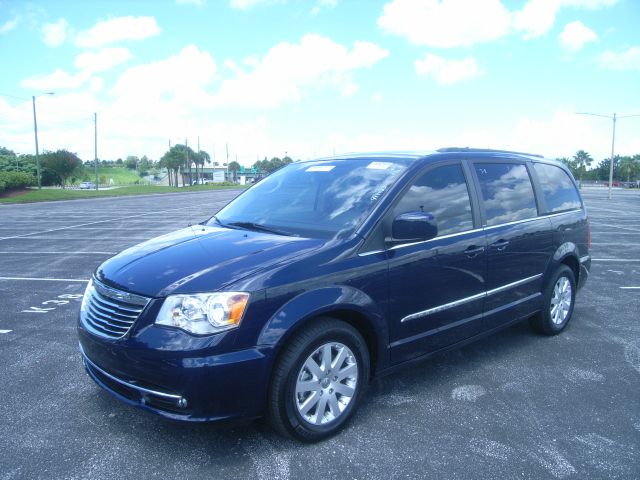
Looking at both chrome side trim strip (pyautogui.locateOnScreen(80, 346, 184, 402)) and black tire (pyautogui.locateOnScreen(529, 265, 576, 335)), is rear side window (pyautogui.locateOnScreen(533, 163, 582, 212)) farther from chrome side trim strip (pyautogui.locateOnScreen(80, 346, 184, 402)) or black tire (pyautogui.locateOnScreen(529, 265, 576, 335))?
chrome side trim strip (pyautogui.locateOnScreen(80, 346, 184, 402))

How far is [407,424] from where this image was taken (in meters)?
3.33

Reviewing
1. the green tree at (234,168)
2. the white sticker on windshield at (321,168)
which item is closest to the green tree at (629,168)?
the green tree at (234,168)

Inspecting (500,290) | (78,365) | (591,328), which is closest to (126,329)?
(78,365)

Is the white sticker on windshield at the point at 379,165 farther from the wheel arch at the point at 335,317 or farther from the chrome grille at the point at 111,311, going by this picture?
the chrome grille at the point at 111,311

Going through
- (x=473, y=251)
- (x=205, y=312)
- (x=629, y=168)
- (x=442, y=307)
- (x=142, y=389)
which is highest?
(x=629, y=168)

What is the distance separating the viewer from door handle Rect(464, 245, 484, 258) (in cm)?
391

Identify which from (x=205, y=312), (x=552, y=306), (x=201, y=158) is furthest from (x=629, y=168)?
(x=205, y=312)

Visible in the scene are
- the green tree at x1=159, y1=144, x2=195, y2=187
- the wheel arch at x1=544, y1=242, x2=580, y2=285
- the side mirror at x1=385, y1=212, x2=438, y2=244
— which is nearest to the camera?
the side mirror at x1=385, y1=212, x2=438, y2=244

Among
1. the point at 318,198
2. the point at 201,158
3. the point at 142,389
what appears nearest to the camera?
the point at 142,389

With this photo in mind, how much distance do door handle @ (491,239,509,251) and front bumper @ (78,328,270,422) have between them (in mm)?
2317

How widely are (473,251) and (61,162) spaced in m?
67.4

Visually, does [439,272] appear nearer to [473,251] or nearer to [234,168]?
[473,251]

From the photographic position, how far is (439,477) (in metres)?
2.76

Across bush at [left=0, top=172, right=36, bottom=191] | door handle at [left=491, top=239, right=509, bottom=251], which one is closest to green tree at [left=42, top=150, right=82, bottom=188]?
bush at [left=0, top=172, right=36, bottom=191]
